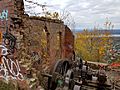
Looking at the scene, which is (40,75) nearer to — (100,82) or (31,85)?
(100,82)

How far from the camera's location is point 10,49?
9.27 m

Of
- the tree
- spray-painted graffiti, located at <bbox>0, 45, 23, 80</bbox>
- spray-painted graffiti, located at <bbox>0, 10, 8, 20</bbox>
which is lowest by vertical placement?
the tree

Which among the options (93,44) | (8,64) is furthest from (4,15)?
(93,44)

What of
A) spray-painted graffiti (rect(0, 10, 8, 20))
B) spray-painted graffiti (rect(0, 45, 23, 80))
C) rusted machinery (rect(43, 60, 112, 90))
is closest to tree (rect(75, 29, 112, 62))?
rusted machinery (rect(43, 60, 112, 90))

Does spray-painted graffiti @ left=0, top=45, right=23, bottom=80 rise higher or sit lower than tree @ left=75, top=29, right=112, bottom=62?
higher

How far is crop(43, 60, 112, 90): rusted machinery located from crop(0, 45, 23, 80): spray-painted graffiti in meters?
3.74

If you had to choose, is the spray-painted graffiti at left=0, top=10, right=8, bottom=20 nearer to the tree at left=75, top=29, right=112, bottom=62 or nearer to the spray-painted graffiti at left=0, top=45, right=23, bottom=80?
the spray-painted graffiti at left=0, top=45, right=23, bottom=80

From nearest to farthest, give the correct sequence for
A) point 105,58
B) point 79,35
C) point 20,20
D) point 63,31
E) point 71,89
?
point 20,20 → point 71,89 → point 63,31 → point 105,58 → point 79,35

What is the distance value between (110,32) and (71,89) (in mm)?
30931

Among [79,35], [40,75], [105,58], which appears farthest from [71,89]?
[79,35]

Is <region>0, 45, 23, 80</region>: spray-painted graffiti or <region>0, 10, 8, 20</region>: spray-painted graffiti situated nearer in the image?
<region>0, 45, 23, 80</region>: spray-painted graffiti

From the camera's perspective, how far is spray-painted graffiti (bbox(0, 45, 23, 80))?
29.9 feet

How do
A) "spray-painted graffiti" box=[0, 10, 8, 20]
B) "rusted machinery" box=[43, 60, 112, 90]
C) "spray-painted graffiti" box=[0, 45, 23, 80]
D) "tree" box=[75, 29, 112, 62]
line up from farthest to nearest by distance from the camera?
"tree" box=[75, 29, 112, 62], "rusted machinery" box=[43, 60, 112, 90], "spray-painted graffiti" box=[0, 10, 8, 20], "spray-painted graffiti" box=[0, 45, 23, 80]

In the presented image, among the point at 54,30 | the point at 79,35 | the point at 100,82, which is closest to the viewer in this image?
the point at 100,82
